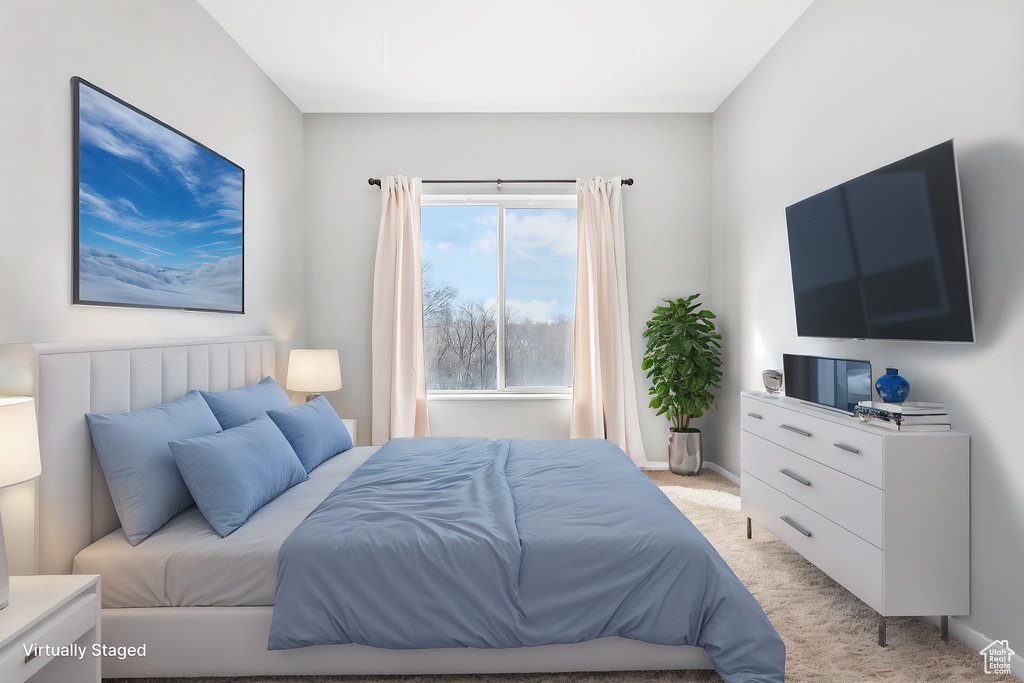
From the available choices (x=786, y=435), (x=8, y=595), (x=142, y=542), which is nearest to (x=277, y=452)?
(x=142, y=542)

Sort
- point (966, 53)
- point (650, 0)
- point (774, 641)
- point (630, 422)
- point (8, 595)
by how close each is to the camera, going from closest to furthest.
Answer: point (8, 595) < point (774, 641) < point (966, 53) < point (650, 0) < point (630, 422)

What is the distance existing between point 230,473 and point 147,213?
1.31m

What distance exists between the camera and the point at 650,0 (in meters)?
3.11

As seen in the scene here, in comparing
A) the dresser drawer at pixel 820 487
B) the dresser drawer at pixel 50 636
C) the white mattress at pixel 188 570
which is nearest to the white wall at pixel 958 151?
the dresser drawer at pixel 820 487

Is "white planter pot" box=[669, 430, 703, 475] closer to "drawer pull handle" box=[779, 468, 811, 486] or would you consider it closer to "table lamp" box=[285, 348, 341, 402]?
"drawer pull handle" box=[779, 468, 811, 486]

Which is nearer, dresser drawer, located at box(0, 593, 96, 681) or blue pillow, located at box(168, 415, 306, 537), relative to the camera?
dresser drawer, located at box(0, 593, 96, 681)

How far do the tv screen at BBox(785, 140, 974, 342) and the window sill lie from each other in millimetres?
2159

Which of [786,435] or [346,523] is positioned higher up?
[786,435]

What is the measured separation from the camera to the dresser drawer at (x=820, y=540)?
208cm

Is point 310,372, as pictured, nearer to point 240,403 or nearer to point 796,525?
point 240,403

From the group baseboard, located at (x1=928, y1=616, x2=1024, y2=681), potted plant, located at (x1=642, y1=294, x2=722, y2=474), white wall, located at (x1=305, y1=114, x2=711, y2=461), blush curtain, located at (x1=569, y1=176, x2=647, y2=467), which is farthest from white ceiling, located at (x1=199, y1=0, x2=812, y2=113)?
baseboard, located at (x1=928, y1=616, x2=1024, y2=681)

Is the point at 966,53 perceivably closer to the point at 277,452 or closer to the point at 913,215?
the point at 913,215

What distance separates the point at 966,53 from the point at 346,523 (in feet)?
9.23

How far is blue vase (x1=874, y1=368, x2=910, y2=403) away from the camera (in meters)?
2.21
